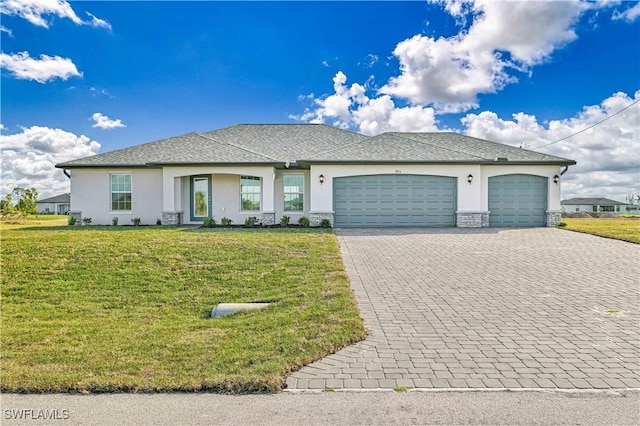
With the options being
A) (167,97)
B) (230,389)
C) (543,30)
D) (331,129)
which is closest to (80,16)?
(167,97)

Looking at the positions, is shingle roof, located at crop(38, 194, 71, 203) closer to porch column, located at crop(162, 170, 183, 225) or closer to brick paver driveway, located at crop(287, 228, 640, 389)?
porch column, located at crop(162, 170, 183, 225)

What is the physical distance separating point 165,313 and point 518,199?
17.7m

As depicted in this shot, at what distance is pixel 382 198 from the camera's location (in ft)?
58.6

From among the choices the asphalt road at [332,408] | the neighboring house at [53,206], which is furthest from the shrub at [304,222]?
the neighboring house at [53,206]

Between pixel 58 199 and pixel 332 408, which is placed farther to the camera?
pixel 58 199

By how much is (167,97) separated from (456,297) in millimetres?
17802

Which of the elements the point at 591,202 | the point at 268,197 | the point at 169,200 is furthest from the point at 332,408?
the point at 591,202

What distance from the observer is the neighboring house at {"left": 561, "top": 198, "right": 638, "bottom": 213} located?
7638 centimetres

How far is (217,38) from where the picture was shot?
15.7 metres

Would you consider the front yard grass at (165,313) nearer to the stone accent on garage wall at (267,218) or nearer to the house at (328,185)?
the stone accent on garage wall at (267,218)

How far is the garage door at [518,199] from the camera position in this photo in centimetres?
1853

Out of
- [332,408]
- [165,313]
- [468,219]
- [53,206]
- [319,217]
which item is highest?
[53,206]

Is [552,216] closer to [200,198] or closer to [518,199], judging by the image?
[518,199]

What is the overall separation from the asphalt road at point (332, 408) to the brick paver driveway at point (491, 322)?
0.23 meters
